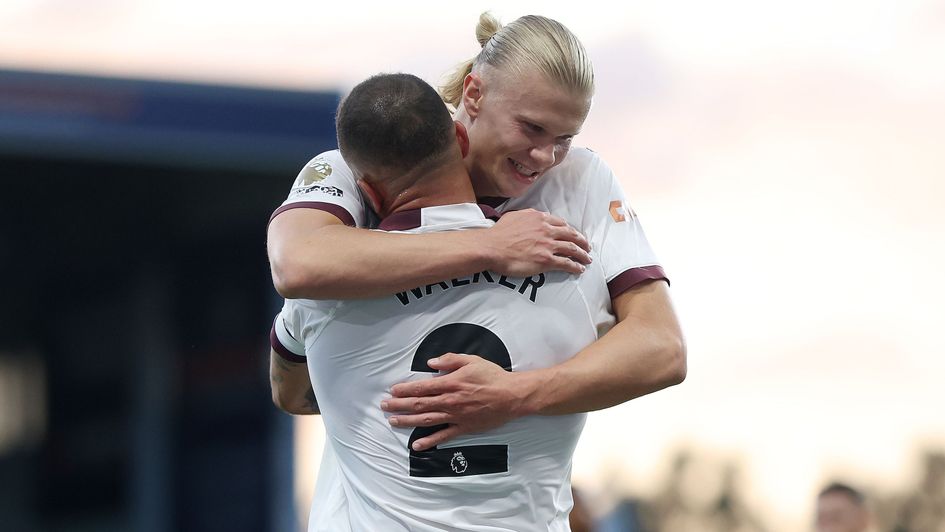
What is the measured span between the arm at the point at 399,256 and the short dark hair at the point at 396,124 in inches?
6.9

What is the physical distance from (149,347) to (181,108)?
2.54 m

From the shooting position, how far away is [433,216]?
119 inches

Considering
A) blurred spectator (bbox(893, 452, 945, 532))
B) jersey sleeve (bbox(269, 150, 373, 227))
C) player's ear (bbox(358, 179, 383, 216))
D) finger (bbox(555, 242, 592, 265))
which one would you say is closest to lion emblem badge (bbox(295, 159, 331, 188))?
jersey sleeve (bbox(269, 150, 373, 227))

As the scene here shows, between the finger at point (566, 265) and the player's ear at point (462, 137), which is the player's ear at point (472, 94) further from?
the finger at point (566, 265)

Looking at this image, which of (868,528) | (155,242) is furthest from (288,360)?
(155,242)

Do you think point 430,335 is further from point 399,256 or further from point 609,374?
point 609,374

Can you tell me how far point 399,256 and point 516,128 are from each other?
1.78 ft

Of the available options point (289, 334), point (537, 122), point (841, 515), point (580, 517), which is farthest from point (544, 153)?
point (841, 515)

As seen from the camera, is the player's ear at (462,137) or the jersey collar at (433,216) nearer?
the jersey collar at (433,216)

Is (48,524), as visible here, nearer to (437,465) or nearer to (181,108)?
(181,108)

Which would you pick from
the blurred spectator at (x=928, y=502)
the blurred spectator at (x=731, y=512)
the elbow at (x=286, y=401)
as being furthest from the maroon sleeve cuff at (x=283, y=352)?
the blurred spectator at (x=731, y=512)

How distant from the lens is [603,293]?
3.19 metres

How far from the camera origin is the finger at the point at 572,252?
3033 mm

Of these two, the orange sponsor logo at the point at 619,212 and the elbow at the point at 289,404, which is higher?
the orange sponsor logo at the point at 619,212
